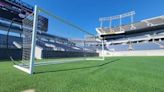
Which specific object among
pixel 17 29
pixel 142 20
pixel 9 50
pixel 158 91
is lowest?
pixel 158 91

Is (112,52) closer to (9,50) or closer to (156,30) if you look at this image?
(156,30)

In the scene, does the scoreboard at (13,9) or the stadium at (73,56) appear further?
the scoreboard at (13,9)

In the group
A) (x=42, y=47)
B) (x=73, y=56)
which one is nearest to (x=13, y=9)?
(x=42, y=47)

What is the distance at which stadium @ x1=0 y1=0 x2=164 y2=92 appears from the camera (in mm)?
2904

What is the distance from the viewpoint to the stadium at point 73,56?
2904 mm

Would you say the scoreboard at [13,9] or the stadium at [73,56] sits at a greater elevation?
the scoreboard at [13,9]

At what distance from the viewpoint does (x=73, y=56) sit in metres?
22.5

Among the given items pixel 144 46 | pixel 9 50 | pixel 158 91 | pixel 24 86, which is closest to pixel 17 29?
pixel 9 50

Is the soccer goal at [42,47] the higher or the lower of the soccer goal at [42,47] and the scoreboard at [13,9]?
the lower

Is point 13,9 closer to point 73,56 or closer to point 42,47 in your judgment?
point 42,47

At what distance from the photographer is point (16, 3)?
19609 mm

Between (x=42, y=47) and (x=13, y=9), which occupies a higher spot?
(x=13, y=9)

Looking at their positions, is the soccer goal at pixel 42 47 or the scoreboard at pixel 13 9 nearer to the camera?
the soccer goal at pixel 42 47

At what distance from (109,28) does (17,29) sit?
32981 mm
